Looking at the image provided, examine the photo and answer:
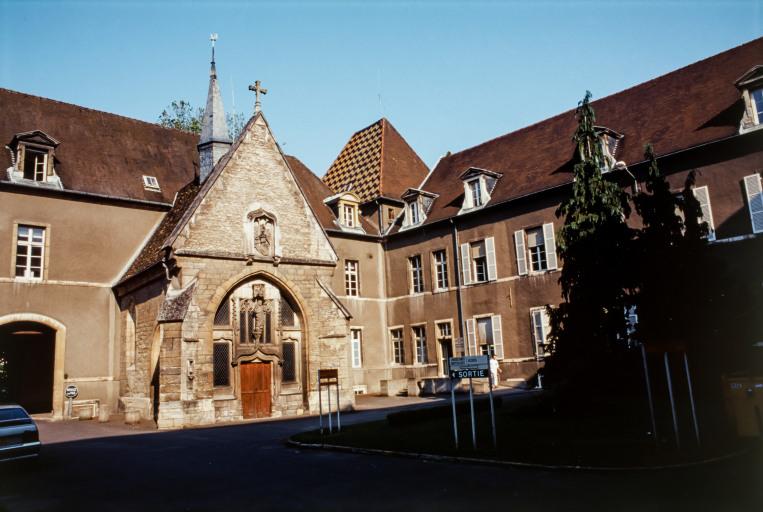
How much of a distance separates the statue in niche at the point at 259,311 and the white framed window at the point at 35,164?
946cm

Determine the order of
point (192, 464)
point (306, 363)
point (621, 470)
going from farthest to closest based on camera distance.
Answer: point (306, 363) → point (192, 464) → point (621, 470)

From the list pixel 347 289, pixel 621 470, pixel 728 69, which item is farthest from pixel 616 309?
pixel 347 289

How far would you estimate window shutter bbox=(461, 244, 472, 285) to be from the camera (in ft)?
91.7

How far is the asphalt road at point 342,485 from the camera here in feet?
23.6

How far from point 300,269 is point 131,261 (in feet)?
24.3

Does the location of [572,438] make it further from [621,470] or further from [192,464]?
[192,464]

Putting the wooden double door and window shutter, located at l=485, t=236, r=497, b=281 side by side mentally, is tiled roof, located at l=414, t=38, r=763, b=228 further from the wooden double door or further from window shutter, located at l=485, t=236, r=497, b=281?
the wooden double door

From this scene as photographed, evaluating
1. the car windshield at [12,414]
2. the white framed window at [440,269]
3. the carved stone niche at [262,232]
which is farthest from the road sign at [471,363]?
the white framed window at [440,269]

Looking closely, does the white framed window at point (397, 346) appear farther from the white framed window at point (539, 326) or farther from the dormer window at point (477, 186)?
the white framed window at point (539, 326)

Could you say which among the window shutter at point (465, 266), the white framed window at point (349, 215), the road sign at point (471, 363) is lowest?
→ the road sign at point (471, 363)

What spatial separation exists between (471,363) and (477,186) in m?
18.2

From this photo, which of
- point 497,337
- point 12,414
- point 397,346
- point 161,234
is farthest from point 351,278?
point 12,414

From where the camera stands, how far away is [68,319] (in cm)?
2294

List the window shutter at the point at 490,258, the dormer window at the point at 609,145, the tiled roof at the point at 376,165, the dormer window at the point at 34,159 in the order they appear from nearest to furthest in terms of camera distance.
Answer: the dormer window at the point at 34,159
the dormer window at the point at 609,145
the window shutter at the point at 490,258
the tiled roof at the point at 376,165
